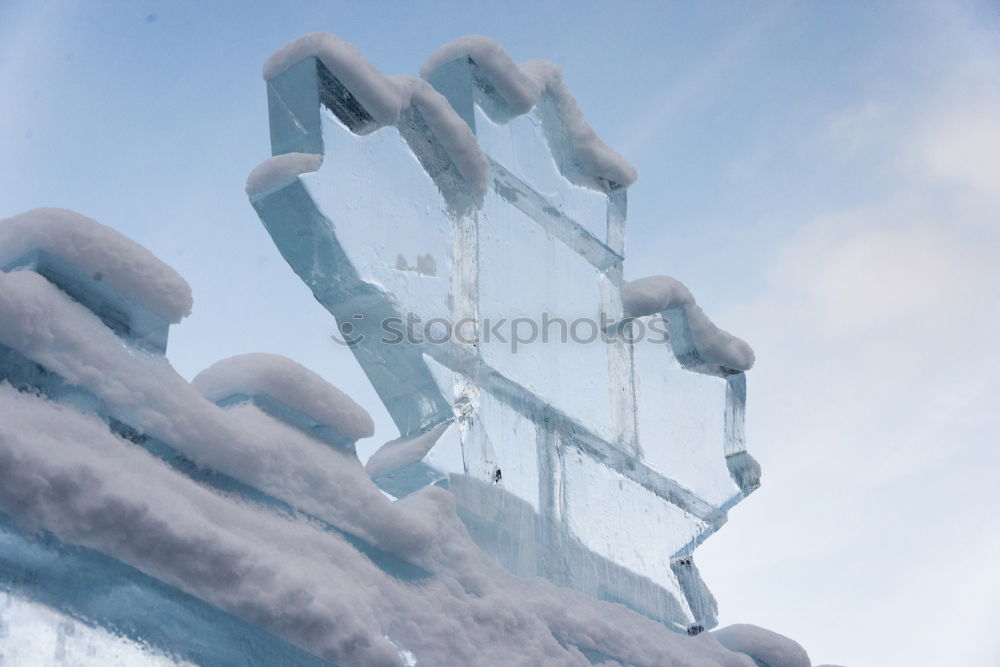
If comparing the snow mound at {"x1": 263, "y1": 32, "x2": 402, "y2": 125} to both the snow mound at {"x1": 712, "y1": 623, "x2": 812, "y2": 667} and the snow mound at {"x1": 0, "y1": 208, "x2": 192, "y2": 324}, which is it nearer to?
the snow mound at {"x1": 0, "y1": 208, "x2": 192, "y2": 324}

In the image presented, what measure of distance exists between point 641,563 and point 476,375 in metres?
0.60

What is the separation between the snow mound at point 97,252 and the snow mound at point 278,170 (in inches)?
20.1

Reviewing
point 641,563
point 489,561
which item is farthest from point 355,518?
point 641,563

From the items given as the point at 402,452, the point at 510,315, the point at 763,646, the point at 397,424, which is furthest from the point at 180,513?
the point at 763,646

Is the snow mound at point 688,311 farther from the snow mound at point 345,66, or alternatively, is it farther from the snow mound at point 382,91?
the snow mound at point 345,66

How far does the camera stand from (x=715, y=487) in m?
2.60

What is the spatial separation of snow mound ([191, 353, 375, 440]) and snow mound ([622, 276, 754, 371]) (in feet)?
3.97

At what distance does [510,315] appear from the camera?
222cm

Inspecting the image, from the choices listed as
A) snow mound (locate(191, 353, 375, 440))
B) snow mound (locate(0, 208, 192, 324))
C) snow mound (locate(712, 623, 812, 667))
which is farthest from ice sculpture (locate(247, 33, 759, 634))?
snow mound (locate(0, 208, 192, 324))

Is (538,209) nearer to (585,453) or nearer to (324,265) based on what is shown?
(585,453)

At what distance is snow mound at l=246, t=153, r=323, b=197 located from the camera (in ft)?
5.82

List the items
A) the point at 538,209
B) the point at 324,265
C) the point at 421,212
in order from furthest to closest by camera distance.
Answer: the point at 538,209
the point at 421,212
the point at 324,265

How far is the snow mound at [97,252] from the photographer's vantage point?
1.19 meters

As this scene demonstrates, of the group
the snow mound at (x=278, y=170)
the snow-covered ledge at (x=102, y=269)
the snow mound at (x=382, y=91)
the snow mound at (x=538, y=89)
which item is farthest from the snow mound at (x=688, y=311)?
the snow-covered ledge at (x=102, y=269)
